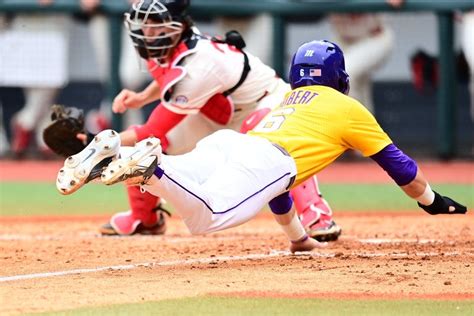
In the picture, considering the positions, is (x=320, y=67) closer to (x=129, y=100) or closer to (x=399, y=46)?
(x=129, y=100)

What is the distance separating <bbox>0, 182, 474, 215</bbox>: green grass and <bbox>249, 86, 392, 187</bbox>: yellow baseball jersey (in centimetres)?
355

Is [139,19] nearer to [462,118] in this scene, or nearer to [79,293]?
[79,293]

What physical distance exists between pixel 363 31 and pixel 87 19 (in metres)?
3.40

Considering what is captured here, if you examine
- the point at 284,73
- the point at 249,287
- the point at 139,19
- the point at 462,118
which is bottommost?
the point at 462,118

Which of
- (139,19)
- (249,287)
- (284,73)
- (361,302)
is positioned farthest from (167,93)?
(284,73)

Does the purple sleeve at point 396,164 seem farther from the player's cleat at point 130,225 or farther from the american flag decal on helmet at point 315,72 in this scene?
the player's cleat at point 130,225

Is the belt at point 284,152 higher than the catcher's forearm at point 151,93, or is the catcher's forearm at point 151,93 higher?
the belt at point 284,152

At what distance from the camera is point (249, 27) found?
A: 13.3m

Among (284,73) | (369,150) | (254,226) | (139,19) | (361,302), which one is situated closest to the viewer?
(361,302)

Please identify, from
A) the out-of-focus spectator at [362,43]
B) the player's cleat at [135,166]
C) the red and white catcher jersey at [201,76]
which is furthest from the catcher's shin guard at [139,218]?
the out-of-focus spectator at [362,43]

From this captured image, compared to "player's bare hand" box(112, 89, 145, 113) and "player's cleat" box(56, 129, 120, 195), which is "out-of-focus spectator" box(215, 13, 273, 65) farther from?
"player's cleat" box(56, 129, 120, 195)

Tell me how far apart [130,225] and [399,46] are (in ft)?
24.7

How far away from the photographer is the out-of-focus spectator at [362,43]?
1322 centimetres

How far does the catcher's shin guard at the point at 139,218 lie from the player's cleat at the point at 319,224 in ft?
3.48
